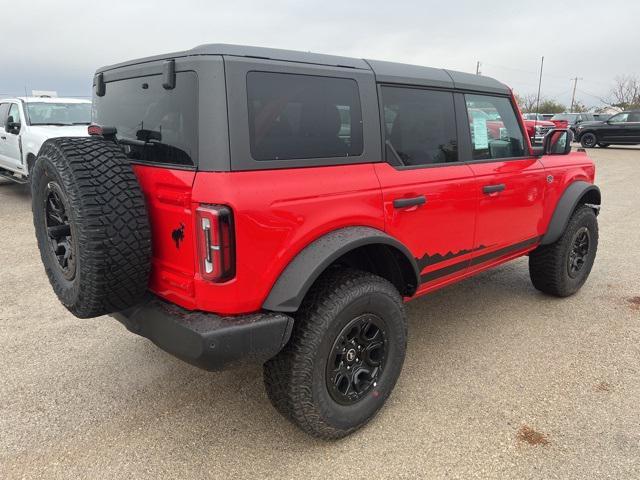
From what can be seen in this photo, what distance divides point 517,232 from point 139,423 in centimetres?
285

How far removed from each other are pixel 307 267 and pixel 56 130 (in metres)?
7.17

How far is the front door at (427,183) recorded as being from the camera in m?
2.64

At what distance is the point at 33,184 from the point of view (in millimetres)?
2461

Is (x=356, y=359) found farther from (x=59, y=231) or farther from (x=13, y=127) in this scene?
(x=13, y=127)

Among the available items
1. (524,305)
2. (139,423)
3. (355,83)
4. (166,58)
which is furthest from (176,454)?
(524,305)

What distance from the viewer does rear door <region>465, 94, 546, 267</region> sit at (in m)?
3.22

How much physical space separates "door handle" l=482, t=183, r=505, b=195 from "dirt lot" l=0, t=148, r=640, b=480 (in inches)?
43.7

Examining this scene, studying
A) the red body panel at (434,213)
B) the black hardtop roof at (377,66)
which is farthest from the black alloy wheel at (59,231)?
the red body panel at (434,213)

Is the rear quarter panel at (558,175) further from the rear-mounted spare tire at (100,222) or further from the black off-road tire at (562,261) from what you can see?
the rear-mounted spare tire at (100,222)

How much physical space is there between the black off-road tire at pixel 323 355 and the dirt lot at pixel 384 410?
16cm

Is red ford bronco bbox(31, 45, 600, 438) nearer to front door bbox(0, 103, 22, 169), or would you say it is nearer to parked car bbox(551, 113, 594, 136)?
front door bbox(0, 103, 22, 169)

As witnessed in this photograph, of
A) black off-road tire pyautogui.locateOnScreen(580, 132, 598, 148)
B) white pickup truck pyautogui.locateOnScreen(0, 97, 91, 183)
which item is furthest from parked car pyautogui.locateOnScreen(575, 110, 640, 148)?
white pickup truck pyautogui.locateOnScreen(0, 97, 91, 183)

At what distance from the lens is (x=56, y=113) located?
839 cm

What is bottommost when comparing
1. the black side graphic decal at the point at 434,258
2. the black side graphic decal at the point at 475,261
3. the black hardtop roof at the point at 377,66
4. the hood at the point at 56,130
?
the black side graphic decal at the point at 475,261
